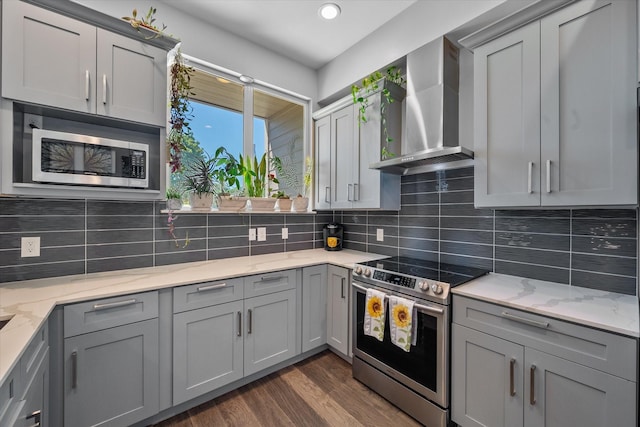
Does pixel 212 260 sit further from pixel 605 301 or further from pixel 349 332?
pixel 605 301

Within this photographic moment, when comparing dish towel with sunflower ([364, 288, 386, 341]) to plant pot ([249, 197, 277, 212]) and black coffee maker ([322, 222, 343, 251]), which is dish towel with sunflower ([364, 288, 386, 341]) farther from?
plant pot ([249, 197, 277, 212])

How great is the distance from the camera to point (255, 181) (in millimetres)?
2639

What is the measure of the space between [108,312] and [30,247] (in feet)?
2.49

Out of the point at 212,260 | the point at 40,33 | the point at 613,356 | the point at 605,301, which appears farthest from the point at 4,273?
the point at 605,301

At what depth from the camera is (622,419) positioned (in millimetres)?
1110

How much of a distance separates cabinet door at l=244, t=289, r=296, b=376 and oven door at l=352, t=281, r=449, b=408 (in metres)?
0.69

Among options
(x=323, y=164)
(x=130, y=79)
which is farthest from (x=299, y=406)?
(x=130, y=79)

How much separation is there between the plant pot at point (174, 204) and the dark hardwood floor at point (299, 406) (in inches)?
55.9

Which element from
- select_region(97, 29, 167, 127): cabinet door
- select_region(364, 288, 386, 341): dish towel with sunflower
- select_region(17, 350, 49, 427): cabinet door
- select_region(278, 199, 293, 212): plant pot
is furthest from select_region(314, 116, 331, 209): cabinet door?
select_region(17, 350, 49, 427): cabinet door

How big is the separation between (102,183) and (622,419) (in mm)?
2775

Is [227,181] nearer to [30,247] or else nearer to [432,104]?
[30,247]

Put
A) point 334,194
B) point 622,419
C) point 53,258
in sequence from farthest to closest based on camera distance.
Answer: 1. point 334,194
2. point 53,258
3. point 622,419

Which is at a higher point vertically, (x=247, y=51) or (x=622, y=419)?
(x=247, y=51)

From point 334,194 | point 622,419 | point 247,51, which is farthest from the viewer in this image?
point 334,194
